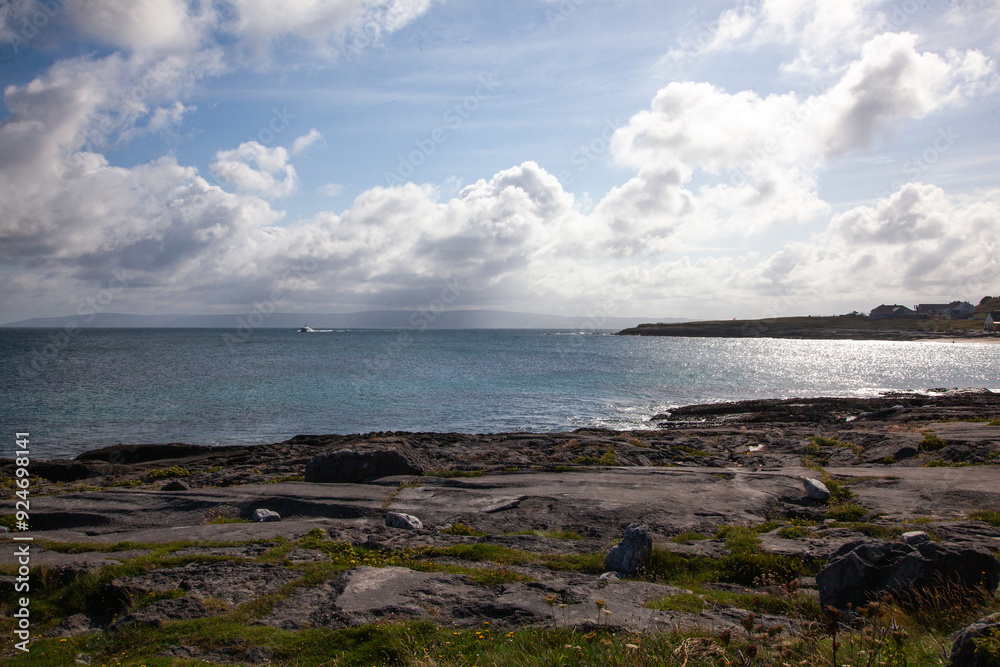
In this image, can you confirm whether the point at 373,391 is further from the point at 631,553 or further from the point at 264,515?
the point at 631,553

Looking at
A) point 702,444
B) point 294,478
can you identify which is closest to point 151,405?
point 294,478

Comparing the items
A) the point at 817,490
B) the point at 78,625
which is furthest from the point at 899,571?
the point at 78,625

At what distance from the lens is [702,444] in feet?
94.8

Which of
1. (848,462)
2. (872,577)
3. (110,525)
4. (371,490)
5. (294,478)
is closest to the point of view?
(872,577)

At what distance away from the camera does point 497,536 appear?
40.2 feet

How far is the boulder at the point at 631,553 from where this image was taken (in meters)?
9.66

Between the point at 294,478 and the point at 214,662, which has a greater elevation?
the point at 214,662

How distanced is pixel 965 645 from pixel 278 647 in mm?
7522

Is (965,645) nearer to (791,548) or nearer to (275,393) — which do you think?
(791,548)

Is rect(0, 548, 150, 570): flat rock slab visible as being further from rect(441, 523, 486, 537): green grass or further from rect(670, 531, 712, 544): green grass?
rect(670, 531, 712, 544): green grass

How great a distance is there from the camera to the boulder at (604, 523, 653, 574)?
31.7ft

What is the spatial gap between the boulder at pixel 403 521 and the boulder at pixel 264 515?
332cm

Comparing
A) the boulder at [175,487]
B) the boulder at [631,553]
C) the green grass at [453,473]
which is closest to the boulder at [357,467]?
the green grass at [453,473]

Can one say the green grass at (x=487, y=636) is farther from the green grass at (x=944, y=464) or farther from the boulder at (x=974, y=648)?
the green grass at (x=944, y=464)
